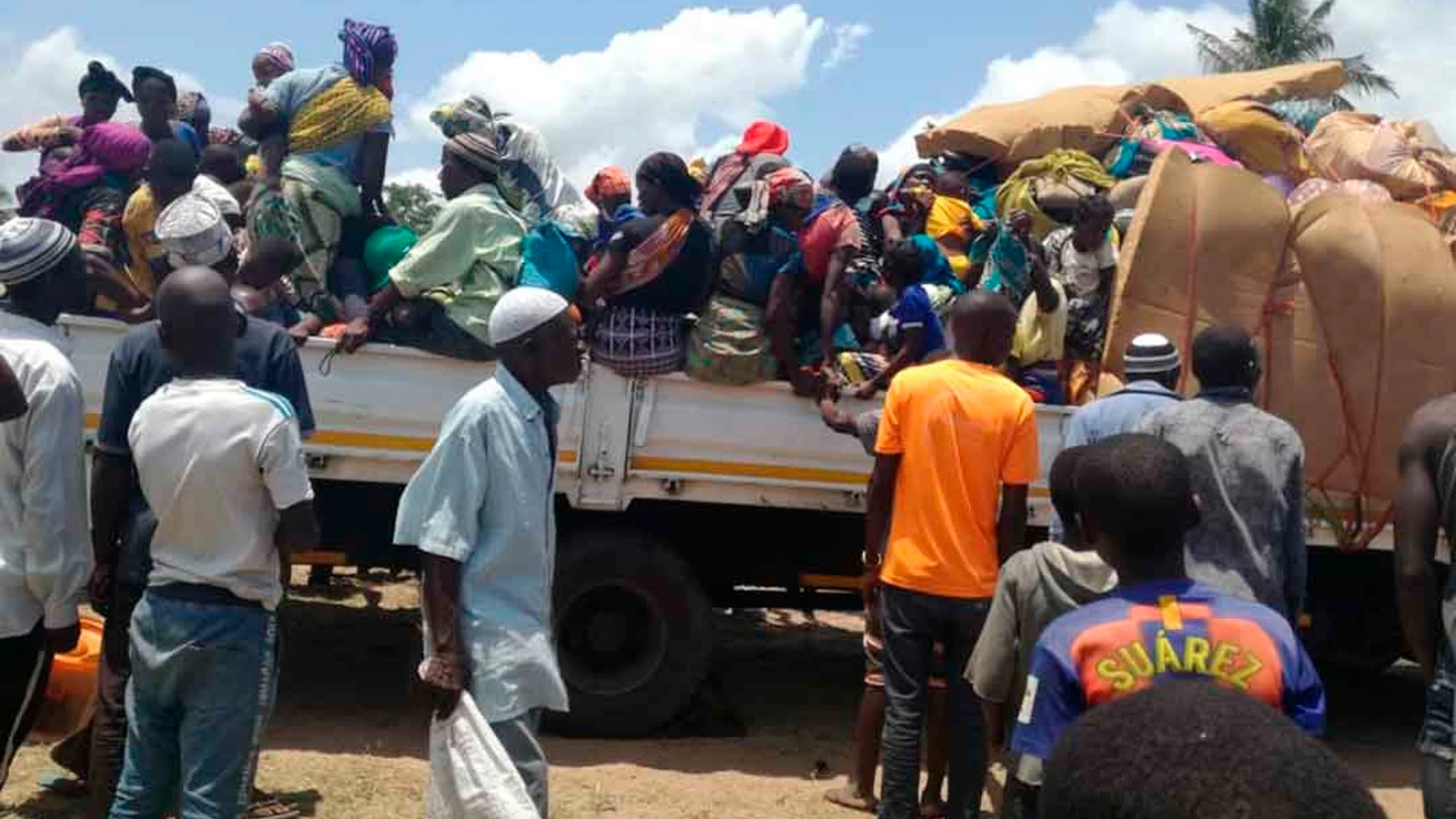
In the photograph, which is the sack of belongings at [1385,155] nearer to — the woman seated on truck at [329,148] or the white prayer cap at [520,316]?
the woman seated on truck at [329,148]

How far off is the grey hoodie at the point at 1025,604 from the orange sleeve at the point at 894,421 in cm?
99

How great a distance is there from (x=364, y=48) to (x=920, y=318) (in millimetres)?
2534

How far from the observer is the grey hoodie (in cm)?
274

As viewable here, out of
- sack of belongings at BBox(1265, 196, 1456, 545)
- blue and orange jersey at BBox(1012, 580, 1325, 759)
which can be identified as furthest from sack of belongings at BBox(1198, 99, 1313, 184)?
blue and orange jersey at BBox(1012, 580, 1325, 759)

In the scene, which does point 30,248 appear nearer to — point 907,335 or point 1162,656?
point 1162,656

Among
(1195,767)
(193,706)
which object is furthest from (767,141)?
(1195,767)

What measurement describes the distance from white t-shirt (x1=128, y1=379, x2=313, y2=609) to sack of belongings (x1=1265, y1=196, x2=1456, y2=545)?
4.00 m

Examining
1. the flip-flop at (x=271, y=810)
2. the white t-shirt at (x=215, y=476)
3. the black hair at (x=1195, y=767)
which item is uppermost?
the black hair at (x=1195, y=767)

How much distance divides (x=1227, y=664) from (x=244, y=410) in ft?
6.28

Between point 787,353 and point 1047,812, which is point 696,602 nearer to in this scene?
point 787,353

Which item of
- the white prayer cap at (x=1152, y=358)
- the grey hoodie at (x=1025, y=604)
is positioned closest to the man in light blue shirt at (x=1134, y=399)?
the white prayer cap at (x=1152, y=358)

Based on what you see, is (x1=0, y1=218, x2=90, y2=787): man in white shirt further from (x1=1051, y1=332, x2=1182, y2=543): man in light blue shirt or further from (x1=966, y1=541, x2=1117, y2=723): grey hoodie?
(x1=1051, y1=332, x2=1182, y2=543): man in light blue shirt

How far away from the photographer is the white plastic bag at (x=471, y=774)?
2.70m

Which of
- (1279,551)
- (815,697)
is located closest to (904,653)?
(1279,551)
